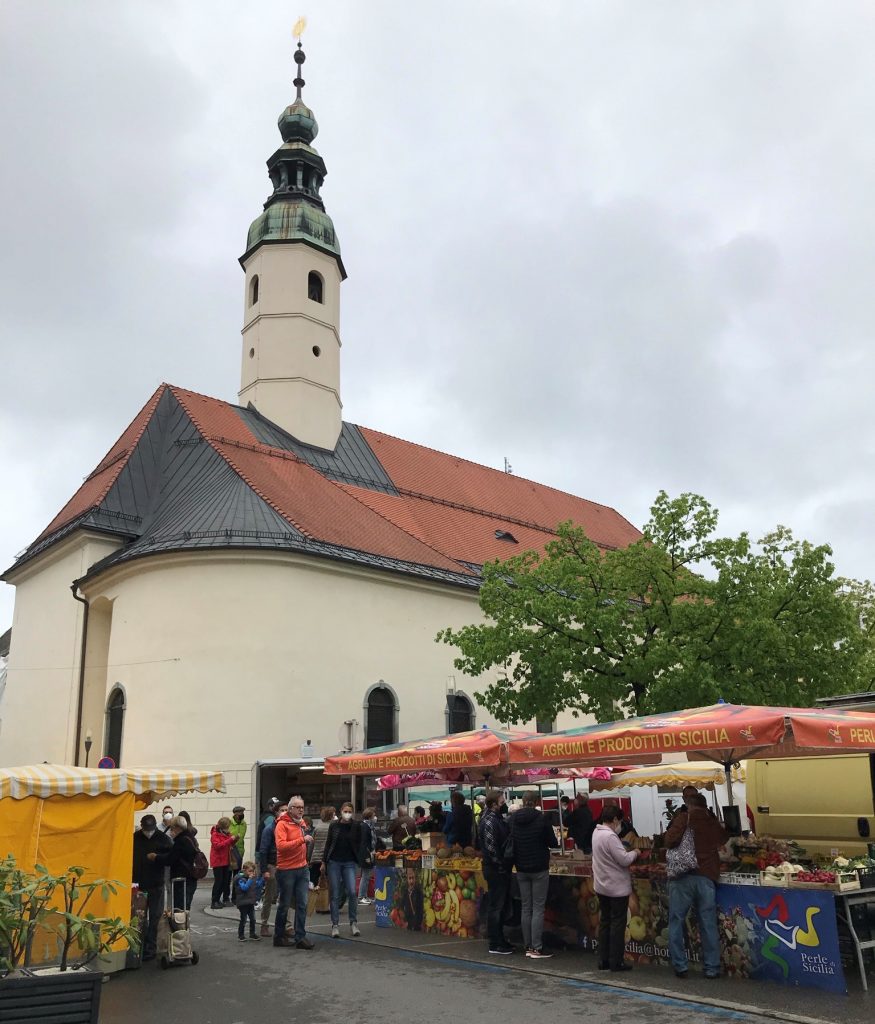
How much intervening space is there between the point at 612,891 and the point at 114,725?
18687 millimetres

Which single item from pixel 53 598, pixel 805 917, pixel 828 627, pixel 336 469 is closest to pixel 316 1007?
pixel 805 917

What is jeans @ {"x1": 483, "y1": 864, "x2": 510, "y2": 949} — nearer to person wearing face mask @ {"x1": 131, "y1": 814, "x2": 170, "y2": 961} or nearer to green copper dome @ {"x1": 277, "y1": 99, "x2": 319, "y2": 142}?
person wearing face mask @ {"x1": 131, "y1": 814, "x2": 170, "y2": 961}

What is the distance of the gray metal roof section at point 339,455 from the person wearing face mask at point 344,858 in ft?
64.7

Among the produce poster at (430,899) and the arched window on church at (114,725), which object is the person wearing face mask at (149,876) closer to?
the produce poster at (430,899)

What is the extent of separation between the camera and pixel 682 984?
8633 millimetres

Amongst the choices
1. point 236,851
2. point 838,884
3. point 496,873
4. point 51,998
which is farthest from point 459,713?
point 51,998

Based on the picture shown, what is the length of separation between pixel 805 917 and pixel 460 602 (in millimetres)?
21036

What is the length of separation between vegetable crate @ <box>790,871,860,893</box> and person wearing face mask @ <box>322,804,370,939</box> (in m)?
6.01

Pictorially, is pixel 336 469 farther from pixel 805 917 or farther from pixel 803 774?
pixel 805 917

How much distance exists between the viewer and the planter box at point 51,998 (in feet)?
17.0

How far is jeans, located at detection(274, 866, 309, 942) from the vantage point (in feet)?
38.1

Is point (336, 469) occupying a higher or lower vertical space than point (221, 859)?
higher

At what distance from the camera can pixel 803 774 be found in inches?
474

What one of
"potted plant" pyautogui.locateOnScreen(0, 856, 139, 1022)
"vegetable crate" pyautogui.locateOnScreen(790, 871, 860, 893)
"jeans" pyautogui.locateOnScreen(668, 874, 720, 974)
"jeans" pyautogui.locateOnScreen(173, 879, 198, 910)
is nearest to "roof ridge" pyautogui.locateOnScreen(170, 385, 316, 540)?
"jeans" pyautogui.locateOnScreen(173, 879, 198, 910)
